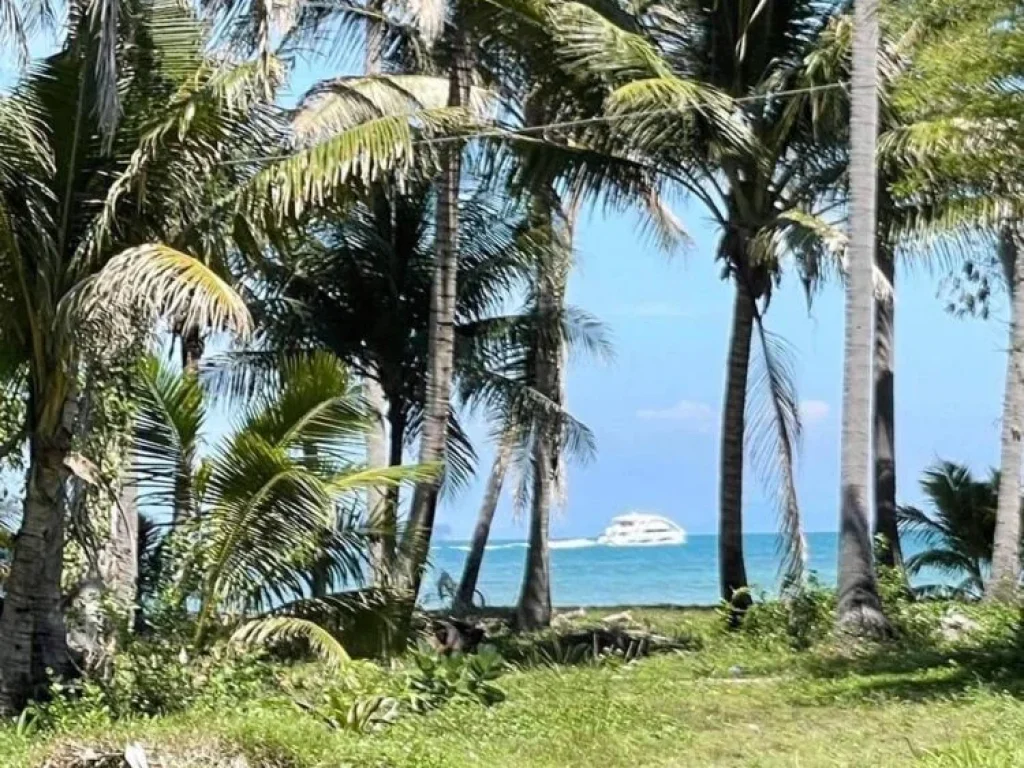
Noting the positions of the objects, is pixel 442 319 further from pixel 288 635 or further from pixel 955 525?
pixel 955 525

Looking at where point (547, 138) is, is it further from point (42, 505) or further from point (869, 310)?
point (42, 505)

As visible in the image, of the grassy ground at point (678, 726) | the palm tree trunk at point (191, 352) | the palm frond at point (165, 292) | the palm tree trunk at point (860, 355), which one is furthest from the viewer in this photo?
the palm tree trunk at point (191, 352)

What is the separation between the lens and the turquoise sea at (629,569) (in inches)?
1512

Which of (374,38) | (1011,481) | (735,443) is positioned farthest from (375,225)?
(1011,481)

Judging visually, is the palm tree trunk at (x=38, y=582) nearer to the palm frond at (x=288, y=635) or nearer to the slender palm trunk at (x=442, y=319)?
the palm frond at (x=288, y=635)

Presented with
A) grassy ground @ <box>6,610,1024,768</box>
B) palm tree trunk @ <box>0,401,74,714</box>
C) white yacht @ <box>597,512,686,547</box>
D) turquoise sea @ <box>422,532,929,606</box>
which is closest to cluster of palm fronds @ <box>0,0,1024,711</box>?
palm tree trunk @ <box>0,401,74,714</box>

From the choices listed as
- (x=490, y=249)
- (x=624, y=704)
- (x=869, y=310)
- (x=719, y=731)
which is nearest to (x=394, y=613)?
(x=624, y=704)

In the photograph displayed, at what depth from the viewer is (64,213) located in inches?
372

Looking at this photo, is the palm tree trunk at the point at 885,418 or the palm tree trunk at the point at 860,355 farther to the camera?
the palm tree trunk at the point at 885,418

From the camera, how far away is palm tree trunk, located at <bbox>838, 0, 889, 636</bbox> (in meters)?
11.5

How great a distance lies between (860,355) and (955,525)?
10033 millimetres

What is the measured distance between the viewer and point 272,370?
16062 mm

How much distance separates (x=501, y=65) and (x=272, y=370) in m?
4.64

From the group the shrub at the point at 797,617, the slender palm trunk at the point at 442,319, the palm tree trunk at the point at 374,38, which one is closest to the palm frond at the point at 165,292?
the slender palm trunk at the point at 442,319
